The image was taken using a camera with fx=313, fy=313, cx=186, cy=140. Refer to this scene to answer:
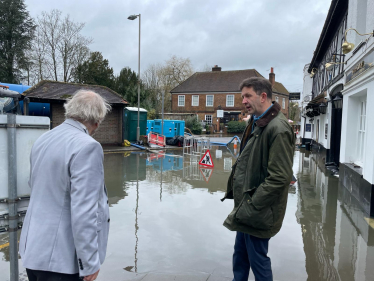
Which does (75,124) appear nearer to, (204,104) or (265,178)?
(265,178)

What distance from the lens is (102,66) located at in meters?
39.7

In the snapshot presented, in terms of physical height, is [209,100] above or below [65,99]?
above

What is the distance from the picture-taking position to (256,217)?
2.51m

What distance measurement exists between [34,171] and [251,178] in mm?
1657

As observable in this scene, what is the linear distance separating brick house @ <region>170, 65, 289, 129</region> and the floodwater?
3449 centimetres

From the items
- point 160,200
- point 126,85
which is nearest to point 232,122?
point 126,85

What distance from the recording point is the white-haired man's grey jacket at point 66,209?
1.78 metres

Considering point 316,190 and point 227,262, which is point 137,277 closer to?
point 227,262

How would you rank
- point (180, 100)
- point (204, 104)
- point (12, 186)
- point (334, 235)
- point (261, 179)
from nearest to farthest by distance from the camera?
point (12, 186)
point (261, 179)
point (334, 235)
point (204, 104)
point (180, 100)

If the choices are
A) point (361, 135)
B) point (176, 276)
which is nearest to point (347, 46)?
point (361, 135)

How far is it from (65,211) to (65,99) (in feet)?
54.6

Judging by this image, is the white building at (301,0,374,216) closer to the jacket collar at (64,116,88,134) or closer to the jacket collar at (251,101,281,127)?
the jacket collar at (251,101,281,127)

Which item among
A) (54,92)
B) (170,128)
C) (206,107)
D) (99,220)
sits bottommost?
(99,220)

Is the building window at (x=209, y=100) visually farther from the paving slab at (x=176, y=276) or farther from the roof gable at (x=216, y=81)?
the paving slab at (x=176, y=276)
